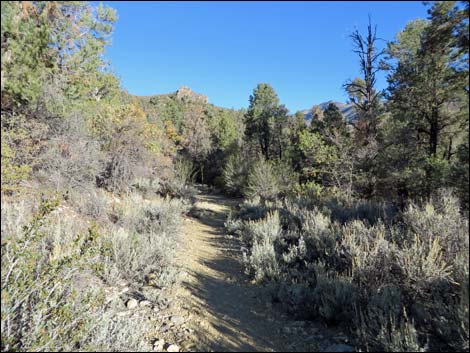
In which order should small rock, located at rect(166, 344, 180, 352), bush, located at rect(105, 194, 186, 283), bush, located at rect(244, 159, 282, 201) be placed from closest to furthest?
small rock, located at rect(166, 344, 180, 352) < bush, located at rect(105, 194, 186, 283) < bush, located at rect(244, 159, 282, 201)

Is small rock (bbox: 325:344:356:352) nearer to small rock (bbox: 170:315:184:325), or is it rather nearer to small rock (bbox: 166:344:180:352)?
small rock (bbox: 166:344:180:352)

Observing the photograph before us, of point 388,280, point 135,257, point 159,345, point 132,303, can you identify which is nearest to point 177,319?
Answer: point 159,345

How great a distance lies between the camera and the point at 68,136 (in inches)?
277

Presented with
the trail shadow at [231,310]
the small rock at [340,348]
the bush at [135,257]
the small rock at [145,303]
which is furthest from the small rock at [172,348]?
the small rock at [340,348]

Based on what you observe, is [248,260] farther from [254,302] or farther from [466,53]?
[466,53]

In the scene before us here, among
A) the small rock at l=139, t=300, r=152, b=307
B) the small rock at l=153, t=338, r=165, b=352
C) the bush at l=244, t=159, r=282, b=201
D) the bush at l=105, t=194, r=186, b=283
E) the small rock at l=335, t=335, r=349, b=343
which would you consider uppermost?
the bush at l=244, t=159, r=282, b=201

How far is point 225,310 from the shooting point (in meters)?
4.15

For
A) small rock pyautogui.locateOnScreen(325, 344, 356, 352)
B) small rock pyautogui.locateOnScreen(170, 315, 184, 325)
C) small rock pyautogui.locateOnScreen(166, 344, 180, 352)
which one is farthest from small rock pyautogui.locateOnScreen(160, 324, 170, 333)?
small rock pyautogui.locateOnScreen(325, 344, 356, 352)

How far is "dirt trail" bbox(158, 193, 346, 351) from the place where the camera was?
3344mm

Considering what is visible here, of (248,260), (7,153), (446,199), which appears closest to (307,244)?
(248,260)

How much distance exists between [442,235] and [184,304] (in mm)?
4337

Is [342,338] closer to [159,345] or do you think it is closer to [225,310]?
[225,310]

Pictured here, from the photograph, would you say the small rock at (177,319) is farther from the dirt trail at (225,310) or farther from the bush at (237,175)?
the bush at (237,175)

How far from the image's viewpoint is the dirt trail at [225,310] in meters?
3.34
